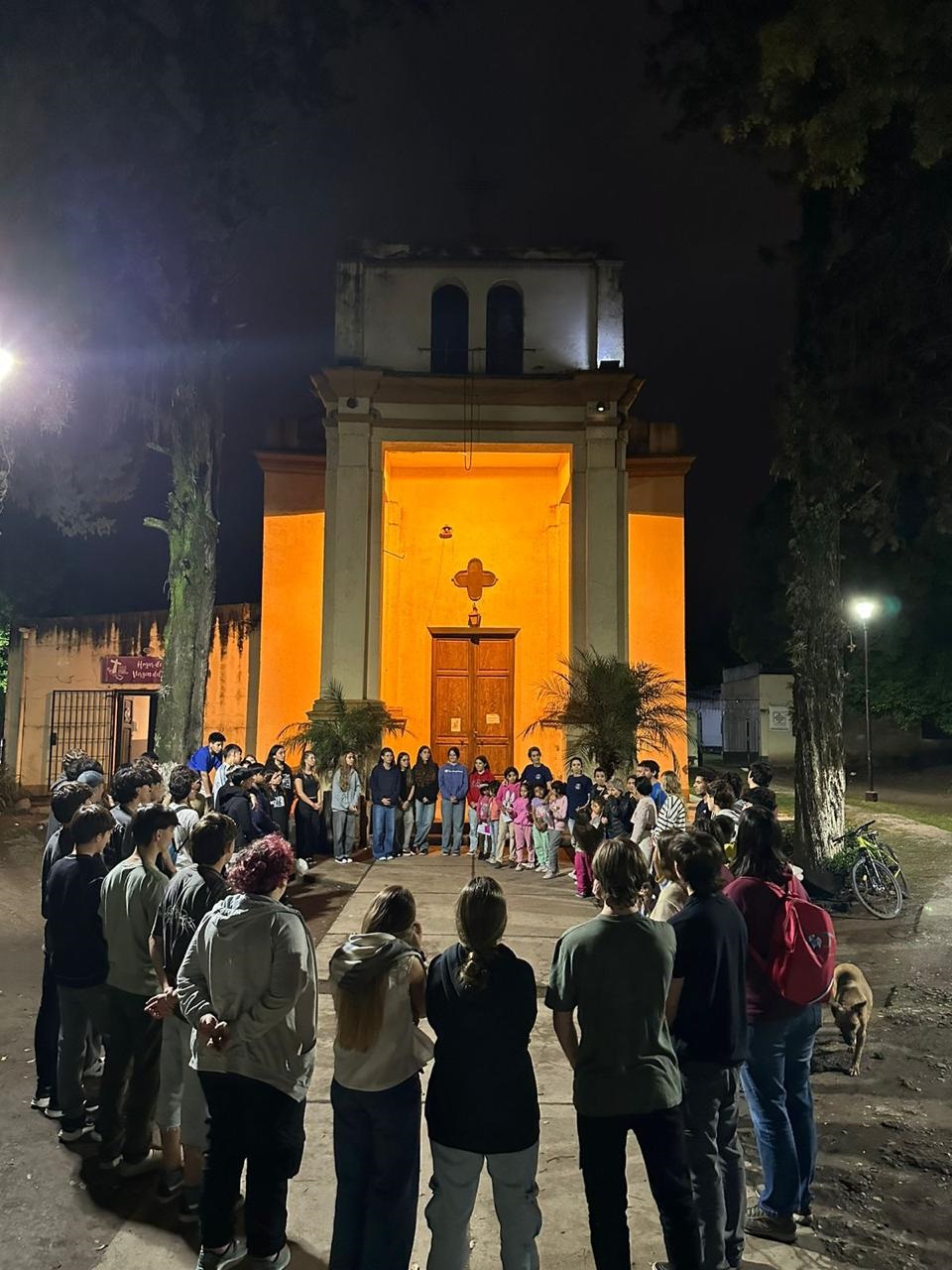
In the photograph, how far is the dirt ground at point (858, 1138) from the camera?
3578 mm

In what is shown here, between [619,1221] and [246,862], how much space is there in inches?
71.5

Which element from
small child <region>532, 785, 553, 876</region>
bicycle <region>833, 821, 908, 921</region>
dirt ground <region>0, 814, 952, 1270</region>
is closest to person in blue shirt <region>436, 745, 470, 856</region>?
small child <region>532, 785, 553, 876</region>

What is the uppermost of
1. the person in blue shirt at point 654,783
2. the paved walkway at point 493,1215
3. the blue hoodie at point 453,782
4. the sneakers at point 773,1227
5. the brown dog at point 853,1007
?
the person in blue shirt at point 654,783

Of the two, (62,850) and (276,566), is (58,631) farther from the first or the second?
(62,850)

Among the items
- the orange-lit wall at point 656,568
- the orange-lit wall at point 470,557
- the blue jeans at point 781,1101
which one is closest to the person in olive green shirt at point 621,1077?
the blue jeans at point 781,1101

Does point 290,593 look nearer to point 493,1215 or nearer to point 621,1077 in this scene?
point 493,1215

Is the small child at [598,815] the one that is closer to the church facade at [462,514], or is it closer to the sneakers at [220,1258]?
the church facade at [462,514]

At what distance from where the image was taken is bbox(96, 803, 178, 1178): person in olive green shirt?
3.97 meters

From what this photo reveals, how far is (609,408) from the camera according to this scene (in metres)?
13.9

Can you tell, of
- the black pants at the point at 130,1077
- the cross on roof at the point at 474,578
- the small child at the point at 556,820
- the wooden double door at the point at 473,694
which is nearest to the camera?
the black pants at the point at 130,1077

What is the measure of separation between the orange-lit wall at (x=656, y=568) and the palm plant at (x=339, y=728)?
16.5ft

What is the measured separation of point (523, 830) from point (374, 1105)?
843 centimetres

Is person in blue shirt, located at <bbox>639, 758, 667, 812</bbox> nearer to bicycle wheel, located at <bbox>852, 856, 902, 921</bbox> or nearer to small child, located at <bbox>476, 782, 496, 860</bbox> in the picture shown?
bicycle wheel, located at <bbox>852, 856, 902, 921</bbox>

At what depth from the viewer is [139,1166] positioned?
3.99 meters
